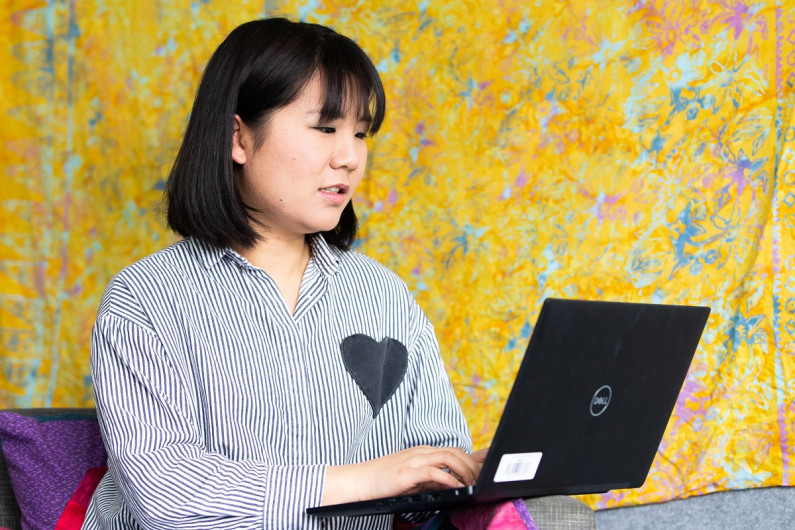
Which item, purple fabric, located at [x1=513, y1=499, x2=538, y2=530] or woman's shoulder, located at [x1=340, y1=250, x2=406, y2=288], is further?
woman's shoulder, located at [x1=340, y1=250, x2=406, y2=288]

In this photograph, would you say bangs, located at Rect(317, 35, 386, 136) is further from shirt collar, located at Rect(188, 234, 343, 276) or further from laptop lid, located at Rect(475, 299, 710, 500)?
laptop lid, located at Rect(475, 299, 710, 500)

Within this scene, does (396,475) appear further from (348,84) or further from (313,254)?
(348,84)

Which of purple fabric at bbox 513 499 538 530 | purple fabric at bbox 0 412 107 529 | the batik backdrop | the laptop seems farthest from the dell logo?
the batik backdrop

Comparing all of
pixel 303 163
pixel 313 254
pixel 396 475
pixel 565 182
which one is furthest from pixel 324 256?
pixel 565 182

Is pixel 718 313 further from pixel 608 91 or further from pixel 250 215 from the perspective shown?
pixel 250 215

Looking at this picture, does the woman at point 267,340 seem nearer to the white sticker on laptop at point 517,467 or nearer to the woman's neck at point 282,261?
the woman's neck at point 282,261

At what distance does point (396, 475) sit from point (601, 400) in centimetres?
27

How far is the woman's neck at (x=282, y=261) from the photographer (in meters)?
1.39

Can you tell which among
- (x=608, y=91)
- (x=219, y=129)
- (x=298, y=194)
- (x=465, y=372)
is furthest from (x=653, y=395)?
(x=608, y=91)

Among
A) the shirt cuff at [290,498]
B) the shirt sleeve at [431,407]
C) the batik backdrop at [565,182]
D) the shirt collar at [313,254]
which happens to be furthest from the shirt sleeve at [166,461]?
the batik backdrop at [565,182]

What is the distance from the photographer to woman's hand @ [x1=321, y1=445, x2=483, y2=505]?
1.13m

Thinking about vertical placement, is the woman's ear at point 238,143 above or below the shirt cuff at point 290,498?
above

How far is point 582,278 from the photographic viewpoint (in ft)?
7.23

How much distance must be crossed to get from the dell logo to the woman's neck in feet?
1.65
